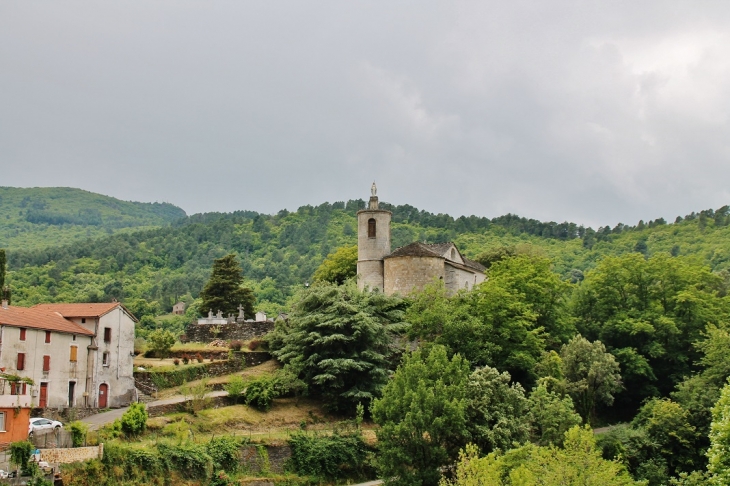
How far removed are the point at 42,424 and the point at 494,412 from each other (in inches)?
844

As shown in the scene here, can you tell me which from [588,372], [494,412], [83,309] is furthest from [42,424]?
[588,372]

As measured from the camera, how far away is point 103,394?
1689 inches

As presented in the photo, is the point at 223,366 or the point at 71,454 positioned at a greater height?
the point at 223,366

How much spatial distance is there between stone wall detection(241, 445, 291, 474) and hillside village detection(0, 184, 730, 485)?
80mm

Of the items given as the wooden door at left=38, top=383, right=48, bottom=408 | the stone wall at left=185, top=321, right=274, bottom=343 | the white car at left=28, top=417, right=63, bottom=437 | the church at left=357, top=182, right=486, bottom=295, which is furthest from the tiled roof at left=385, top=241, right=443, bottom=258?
the white car at left=28, top=417, right=63, bottom=437

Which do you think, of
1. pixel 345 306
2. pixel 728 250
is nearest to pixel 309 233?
pixel 728 250

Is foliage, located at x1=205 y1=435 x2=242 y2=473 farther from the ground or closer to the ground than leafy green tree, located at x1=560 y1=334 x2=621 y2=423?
closer to the ground

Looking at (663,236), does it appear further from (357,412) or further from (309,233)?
(357,412)

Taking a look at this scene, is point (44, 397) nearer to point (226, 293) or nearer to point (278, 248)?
point (226, 293)

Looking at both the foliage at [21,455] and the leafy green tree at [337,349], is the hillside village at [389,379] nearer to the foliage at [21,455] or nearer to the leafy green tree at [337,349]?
the leafy green tree at [337,349]

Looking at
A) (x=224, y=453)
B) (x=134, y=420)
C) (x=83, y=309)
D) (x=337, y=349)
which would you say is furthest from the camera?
(x=337, y=349)

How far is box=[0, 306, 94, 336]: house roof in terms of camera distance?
38406mm

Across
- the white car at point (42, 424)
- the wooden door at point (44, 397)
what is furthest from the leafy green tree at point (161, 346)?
the white car at point (42, 424)

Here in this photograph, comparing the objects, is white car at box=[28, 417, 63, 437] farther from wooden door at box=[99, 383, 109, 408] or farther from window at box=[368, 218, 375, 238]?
window at box=[368, 218, 375, 238]
